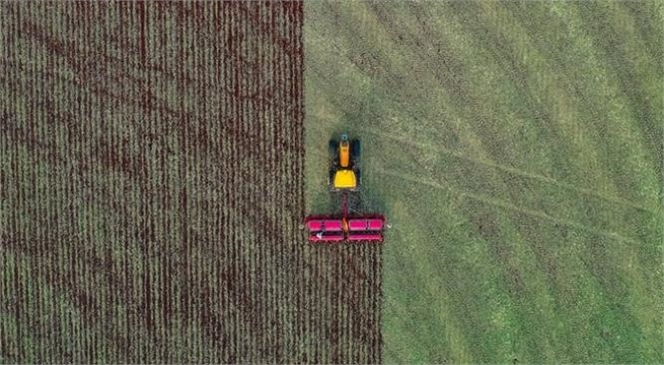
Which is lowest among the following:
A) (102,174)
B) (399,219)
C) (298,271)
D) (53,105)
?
(298,271)

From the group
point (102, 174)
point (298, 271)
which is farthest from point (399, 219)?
point (102, 174)

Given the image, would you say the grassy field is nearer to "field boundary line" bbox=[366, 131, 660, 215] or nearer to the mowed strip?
"field boundary line" bbox=[366, 131, 660, 215]

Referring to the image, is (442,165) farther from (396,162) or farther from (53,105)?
(53,105)

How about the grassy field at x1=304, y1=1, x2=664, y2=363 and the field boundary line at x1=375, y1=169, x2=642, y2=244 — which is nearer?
the grassy field at x1=304, y1=1, x2=664, y2=363

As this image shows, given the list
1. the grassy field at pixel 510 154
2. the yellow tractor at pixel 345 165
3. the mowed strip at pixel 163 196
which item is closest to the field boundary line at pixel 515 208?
the grassy field at pixel 510 154

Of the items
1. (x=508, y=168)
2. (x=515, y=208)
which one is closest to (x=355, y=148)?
(x=508, y=168)

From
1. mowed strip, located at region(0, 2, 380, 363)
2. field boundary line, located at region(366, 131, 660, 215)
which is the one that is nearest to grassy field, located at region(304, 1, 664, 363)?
field boundary line, located at region(366, 131, 660, 215)

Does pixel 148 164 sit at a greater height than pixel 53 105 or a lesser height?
lesser
